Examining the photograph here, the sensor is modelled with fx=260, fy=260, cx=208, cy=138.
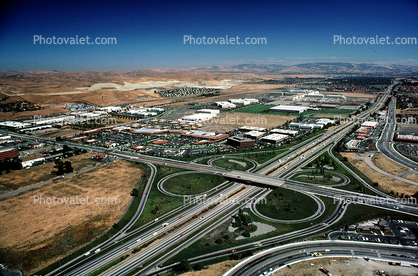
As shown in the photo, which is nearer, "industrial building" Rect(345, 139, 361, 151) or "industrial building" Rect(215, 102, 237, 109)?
"industrial building" Rect(345, 139, 361, 151)

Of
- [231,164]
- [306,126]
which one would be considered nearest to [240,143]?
[231,164]

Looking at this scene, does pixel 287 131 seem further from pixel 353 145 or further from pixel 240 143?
pixel 240 143

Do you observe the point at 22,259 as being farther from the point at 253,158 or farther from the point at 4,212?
the point at 253,158

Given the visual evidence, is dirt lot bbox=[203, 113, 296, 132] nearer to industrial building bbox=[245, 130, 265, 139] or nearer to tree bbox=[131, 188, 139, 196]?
industrial building bbox=[245, 130, 265, 139]

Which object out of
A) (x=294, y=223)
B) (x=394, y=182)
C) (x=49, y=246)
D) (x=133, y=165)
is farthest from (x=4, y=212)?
(x=394, y=182)

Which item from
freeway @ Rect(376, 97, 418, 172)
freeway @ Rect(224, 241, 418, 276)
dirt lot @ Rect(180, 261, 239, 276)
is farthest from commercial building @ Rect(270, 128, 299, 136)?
dirt lot @ Rect(180, 261, 239, 276)

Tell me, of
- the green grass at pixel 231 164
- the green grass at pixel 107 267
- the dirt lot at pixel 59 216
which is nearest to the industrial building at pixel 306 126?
the green grass at pixel 231 164
